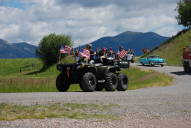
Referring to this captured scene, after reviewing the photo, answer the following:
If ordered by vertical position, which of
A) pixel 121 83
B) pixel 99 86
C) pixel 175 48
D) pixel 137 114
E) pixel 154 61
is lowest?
pixel 137 114

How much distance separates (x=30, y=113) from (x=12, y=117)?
0.84 meters

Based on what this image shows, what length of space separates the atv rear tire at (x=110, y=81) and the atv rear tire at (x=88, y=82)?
2.86 feet

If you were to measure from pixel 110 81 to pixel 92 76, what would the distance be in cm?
119

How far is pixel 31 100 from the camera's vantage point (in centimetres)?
1680

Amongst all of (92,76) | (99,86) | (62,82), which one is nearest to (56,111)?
(92,76)

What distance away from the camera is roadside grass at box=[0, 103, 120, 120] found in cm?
1298

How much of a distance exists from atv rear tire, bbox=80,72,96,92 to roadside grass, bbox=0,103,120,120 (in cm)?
707

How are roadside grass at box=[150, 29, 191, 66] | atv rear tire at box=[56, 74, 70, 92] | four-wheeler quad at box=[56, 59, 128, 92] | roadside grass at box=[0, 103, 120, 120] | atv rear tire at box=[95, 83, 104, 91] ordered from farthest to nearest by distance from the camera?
roadside grass at box=[150, 29, 191, 66], atv rear tire at box=[95, 83, 104, 91], atv rear tire at box=[56, 74, 70, 92], four-wheeler quad at box=[56, 59, 128, 92], roadside grass at box=[0, 103, 120, 120]

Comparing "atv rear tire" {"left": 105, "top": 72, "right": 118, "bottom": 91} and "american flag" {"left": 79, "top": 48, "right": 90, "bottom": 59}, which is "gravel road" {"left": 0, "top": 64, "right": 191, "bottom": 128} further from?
"american flag" {"left": 79, "top": 48, "right": 90, "bottom": 59}

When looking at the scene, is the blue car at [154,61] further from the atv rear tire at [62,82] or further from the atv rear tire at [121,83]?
the atv rear tire at [62,82]

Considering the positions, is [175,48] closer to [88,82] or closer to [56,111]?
[88,82]

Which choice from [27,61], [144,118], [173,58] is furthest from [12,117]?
[27,61]

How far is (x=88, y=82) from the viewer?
2273 cm

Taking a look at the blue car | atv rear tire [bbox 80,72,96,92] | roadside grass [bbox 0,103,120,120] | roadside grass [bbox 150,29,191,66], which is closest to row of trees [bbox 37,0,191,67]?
roadside grass [bbox 150,29,191,66]
